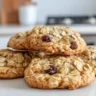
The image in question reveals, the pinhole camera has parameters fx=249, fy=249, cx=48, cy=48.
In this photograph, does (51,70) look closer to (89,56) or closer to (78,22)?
(89,56)

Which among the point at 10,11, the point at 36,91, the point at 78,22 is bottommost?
the point at 36,91

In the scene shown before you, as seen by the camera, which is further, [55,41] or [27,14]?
[27,14]

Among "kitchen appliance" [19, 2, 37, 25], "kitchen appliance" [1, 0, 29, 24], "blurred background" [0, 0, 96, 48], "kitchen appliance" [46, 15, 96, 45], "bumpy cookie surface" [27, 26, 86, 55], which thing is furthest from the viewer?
"kitchen appliance" [1, 0, 29, 24]

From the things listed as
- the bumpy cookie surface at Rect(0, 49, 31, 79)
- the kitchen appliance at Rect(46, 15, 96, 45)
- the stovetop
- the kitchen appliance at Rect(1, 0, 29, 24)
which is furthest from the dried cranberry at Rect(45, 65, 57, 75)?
the kitchen appliance at Rect(1, 0, 29, 24)

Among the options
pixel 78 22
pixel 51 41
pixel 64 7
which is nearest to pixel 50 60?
pixel 51 41

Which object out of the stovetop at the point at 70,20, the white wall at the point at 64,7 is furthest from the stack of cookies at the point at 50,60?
the white wall at the point at 64,7

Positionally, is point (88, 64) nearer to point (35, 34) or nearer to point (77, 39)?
point (77, 39)

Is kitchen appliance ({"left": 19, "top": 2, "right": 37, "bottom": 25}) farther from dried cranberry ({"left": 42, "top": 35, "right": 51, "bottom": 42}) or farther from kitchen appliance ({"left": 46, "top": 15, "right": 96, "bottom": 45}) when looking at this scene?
dried cranberry ({"left": 42, "top": 35, "right": 51, "bottom": 42})
